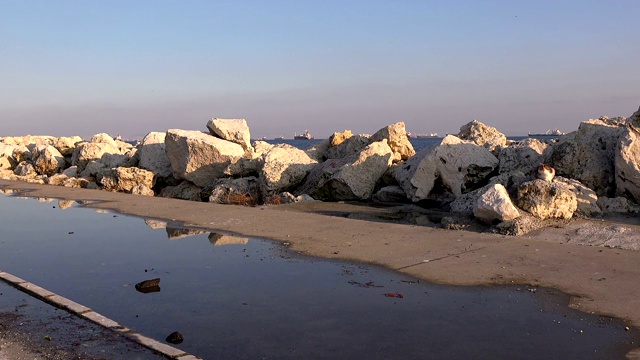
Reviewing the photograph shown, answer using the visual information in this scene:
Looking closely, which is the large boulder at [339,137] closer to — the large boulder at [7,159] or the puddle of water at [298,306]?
the puddle of water at [298,306]

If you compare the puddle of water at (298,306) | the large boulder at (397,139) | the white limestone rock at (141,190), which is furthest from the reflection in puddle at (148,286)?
the white limestone rock at (141,190)

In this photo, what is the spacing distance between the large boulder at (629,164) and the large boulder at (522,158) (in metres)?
1.86

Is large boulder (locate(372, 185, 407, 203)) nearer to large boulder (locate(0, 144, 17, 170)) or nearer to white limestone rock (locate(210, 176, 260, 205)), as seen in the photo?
white limestone rock (locate(210, 176, 260, 205))

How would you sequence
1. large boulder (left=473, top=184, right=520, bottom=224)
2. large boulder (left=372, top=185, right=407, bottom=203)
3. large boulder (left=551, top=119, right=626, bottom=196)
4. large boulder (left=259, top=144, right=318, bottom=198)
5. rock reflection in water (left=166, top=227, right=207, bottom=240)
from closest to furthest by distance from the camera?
large boulder (left=473, top=184, right=520, bottom=224), rock reflection in water (left=166, top=227, right=207, bottom=240), large boulder (left=551, top=119, right=626, bottom=196), large boulder (left=372, top=185, right=407, bottom=203), large boulder (left=259, top=144, right=318, bottom=198)

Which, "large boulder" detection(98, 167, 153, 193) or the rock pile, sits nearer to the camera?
the rock pile

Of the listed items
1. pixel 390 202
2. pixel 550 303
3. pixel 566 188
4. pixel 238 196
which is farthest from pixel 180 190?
pixel 550 303

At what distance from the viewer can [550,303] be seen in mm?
5621

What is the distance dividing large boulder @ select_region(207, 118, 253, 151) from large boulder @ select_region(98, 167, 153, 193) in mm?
2325

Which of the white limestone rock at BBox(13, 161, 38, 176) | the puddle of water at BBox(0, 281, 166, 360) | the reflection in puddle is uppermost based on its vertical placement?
the puddle of water at BBox(0, 281, 166, 360)

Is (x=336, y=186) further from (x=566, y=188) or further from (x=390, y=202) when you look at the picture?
(x=566, y=188)

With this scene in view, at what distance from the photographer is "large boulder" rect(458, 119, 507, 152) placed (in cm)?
1605

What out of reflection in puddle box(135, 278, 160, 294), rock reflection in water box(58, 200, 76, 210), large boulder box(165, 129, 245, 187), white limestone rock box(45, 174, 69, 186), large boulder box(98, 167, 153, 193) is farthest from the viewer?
white limestone rock box(45, 174, 69, 186)

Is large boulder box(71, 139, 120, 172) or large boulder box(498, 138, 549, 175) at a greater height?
large boulder box(498, 138, 549, 175)

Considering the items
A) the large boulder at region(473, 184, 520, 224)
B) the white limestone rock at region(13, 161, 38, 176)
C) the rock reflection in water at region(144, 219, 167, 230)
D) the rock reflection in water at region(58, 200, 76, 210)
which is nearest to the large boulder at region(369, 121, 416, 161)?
the large boulder at region(473, 184, 520, 224)
